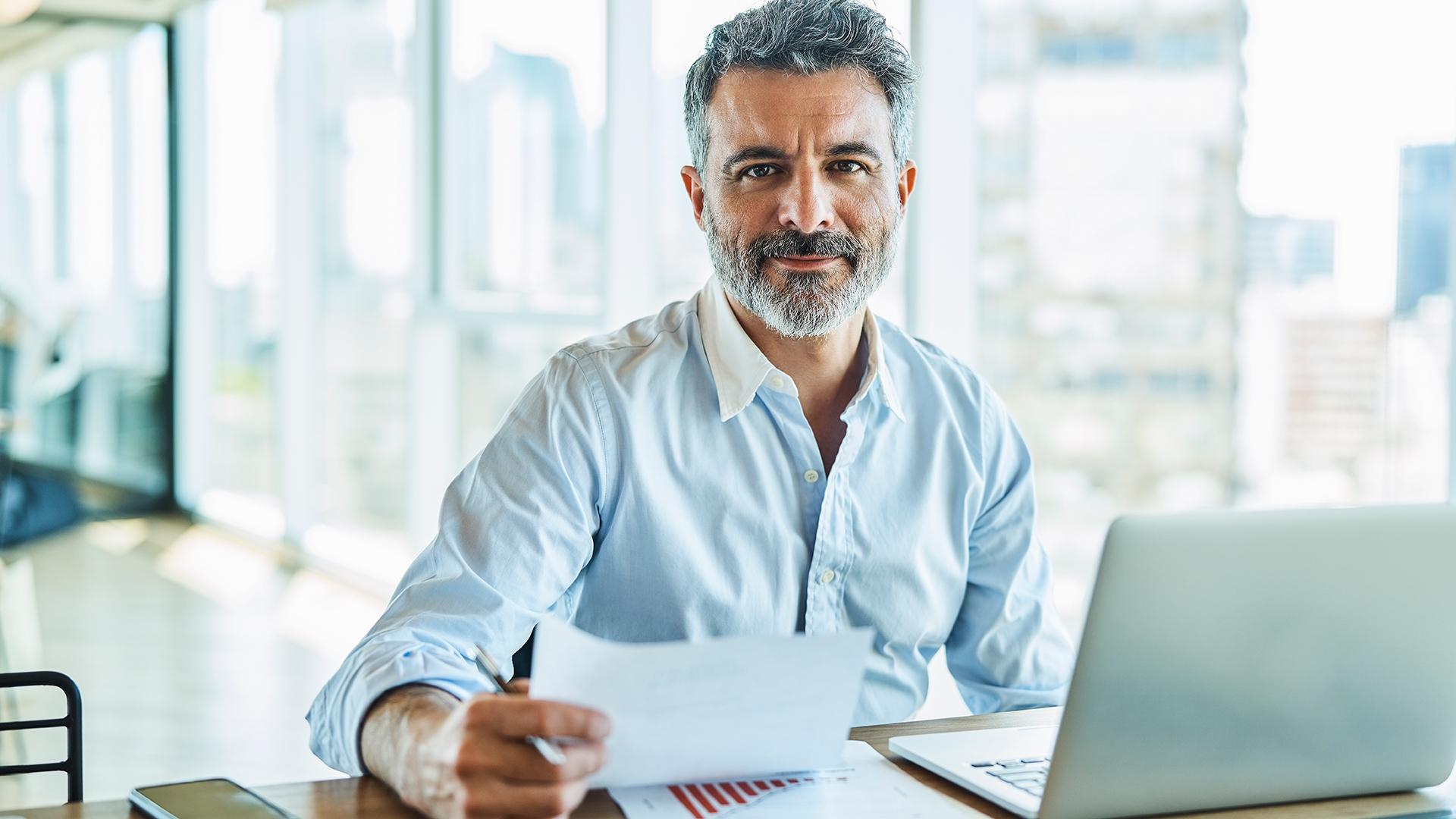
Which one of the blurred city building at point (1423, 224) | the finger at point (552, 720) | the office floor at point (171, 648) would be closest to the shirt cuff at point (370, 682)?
the finger at point (552, 720)

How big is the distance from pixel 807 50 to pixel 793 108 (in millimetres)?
72

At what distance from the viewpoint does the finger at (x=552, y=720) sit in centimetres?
87

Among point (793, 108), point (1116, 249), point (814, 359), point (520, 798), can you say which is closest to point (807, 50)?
point (793, 108)

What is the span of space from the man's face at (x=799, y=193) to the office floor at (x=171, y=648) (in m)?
1.84

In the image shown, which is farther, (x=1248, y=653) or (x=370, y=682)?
(x=370, y=682)

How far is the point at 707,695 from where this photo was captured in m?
0.90

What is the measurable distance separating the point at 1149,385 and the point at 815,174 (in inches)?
95.3

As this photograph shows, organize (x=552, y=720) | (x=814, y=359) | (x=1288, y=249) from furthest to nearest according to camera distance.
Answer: (x=1288, y=249) → (x=814, y=359) → (x=552, y=720)

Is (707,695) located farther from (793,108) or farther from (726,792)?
(793,108)

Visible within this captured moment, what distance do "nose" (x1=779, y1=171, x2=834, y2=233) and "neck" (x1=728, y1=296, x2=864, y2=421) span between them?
0.12 metres

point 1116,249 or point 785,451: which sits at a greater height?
point 1116,249

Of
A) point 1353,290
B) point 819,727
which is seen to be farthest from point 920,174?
point 819,727

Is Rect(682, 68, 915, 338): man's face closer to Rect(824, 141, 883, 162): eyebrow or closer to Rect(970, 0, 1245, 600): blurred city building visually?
Rect(824, 141, 883, 162): eyebrow

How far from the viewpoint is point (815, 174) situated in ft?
4.85
